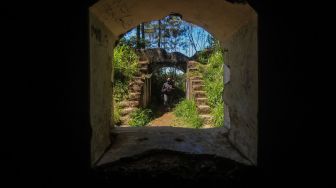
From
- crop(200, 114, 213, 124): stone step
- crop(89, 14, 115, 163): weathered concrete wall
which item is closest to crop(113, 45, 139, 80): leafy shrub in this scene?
crop(200, 114, 213, 124): stone step

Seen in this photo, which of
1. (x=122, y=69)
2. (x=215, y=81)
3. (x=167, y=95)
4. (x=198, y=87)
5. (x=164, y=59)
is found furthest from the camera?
(x=164, y=59)

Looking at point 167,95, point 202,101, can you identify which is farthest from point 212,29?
point 167,95

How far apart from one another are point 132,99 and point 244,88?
21.0ft

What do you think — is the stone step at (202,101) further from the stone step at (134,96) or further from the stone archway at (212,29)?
the stone archway at (212,29)

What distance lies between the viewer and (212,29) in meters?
2.25

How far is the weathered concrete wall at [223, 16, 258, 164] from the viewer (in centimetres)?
155

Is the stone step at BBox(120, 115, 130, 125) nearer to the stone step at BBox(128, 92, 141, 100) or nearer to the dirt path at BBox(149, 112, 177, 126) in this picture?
the stone step at BBox(128, 92, 141, 100)

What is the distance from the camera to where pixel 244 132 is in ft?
5.67

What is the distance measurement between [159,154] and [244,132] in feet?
1.78

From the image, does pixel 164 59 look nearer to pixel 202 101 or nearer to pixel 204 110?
pixel 202 101

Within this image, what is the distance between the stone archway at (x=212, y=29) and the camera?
1.56 meters

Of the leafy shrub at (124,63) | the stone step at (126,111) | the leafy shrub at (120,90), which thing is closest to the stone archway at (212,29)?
the stone step at (126,111)

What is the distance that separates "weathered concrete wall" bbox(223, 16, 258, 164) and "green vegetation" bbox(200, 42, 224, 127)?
426 centimetres
